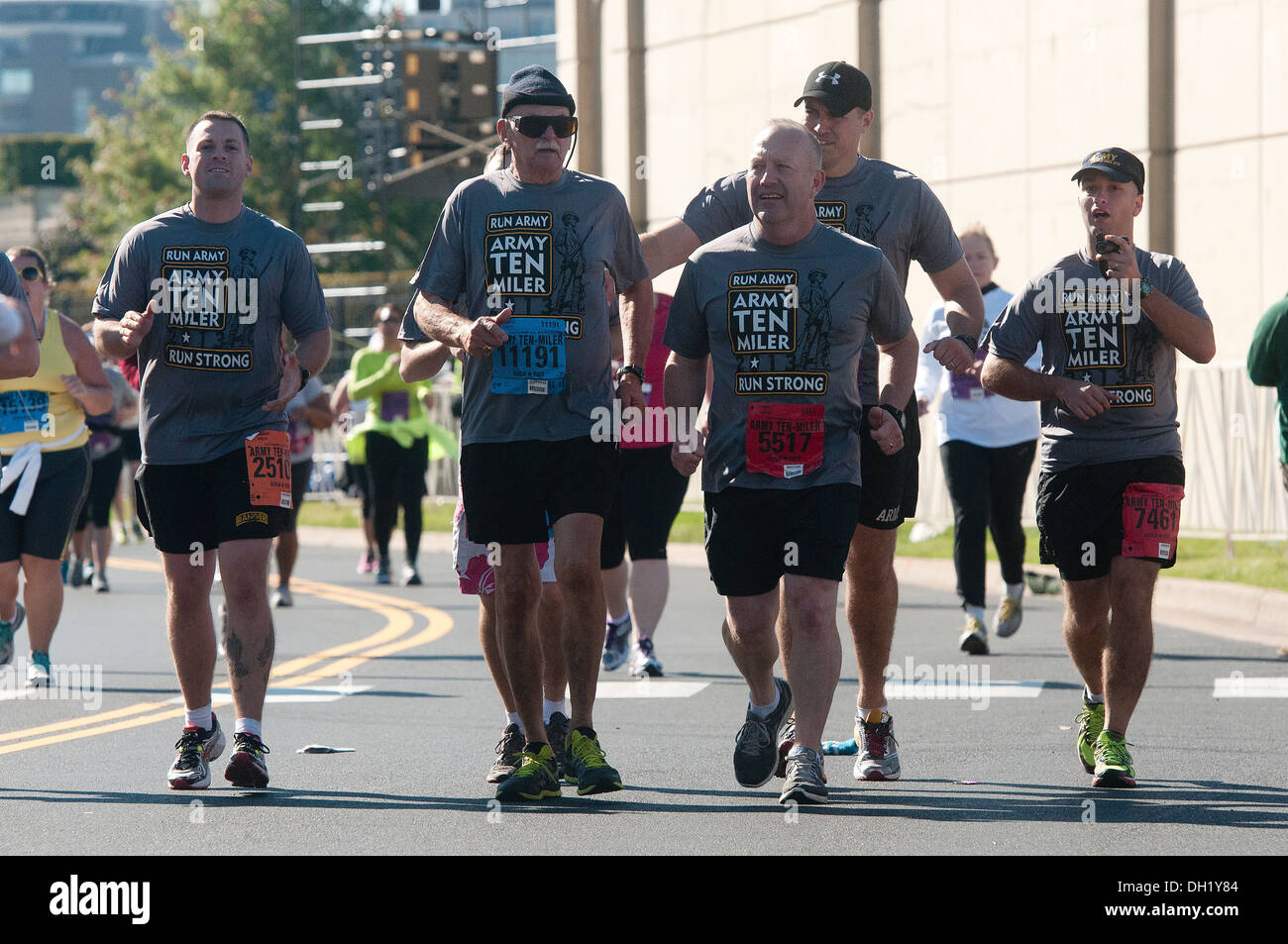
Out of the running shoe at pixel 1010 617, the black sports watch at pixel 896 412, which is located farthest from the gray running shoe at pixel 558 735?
the running shoe at pixel 1010 617

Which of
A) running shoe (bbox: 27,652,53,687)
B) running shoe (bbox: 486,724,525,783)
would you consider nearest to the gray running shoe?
running shoe (bbox: 486,724,525,783)

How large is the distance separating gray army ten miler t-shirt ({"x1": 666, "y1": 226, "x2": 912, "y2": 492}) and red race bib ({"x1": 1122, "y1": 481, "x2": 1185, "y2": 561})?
96 centimetres

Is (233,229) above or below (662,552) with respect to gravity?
above

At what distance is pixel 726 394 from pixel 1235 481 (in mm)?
11676

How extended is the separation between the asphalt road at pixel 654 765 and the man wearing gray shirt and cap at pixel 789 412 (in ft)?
1.63

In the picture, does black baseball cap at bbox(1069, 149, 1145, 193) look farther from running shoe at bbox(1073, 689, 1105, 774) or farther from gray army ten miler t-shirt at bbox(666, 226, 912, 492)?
running shoe at bbox(1073, 689, 1105, 774)

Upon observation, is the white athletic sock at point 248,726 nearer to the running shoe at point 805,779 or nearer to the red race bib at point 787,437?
the running shoe at point 805,779

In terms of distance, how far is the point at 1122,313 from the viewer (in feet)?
22.8

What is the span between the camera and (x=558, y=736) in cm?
707

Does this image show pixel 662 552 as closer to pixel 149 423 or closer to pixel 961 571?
pixel 961 571

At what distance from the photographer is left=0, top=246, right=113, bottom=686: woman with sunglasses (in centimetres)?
967

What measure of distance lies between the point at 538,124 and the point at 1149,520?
2.31m
